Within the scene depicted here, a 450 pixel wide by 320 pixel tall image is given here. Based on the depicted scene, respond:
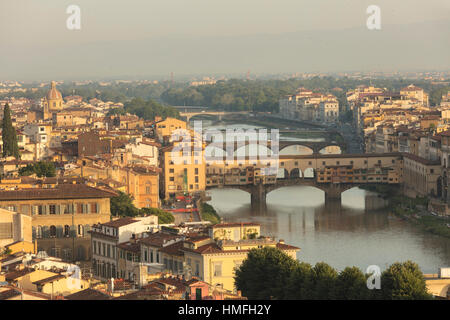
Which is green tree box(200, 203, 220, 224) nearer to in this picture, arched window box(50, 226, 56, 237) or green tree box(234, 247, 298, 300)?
arched window box(50, 226, 56, 237)

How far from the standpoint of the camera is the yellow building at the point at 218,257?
1054cm

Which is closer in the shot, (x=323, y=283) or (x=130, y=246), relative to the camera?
(x=323, y=283)

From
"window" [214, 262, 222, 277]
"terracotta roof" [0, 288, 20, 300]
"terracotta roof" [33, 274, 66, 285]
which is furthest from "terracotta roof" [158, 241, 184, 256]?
"terracotta roof" [0, 288, 20, 300]

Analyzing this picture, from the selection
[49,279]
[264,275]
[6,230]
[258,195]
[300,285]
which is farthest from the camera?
[258,195]

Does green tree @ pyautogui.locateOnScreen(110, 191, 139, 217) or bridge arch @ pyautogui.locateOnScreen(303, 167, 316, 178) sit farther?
bridge arch @ pyautogui.locateOnScreen(303, 167, 316, 178)

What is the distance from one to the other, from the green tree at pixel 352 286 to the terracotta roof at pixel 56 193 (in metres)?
4.88

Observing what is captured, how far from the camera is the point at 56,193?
1395 centimetres

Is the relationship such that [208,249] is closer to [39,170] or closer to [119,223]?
[119,223]

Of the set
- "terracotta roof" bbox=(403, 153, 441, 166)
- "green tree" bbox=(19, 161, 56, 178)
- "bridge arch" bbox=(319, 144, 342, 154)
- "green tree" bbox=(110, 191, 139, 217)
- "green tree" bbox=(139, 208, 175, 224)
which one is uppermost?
"green tree" bbox=(19, 161, 56, 178)

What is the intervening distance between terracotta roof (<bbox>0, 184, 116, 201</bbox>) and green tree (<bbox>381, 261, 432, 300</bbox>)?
517cm

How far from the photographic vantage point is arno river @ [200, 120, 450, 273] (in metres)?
15.8

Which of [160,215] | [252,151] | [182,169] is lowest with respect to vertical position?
[252,151]

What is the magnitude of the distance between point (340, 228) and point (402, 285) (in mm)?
10287

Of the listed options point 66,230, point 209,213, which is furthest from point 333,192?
point 66,230
